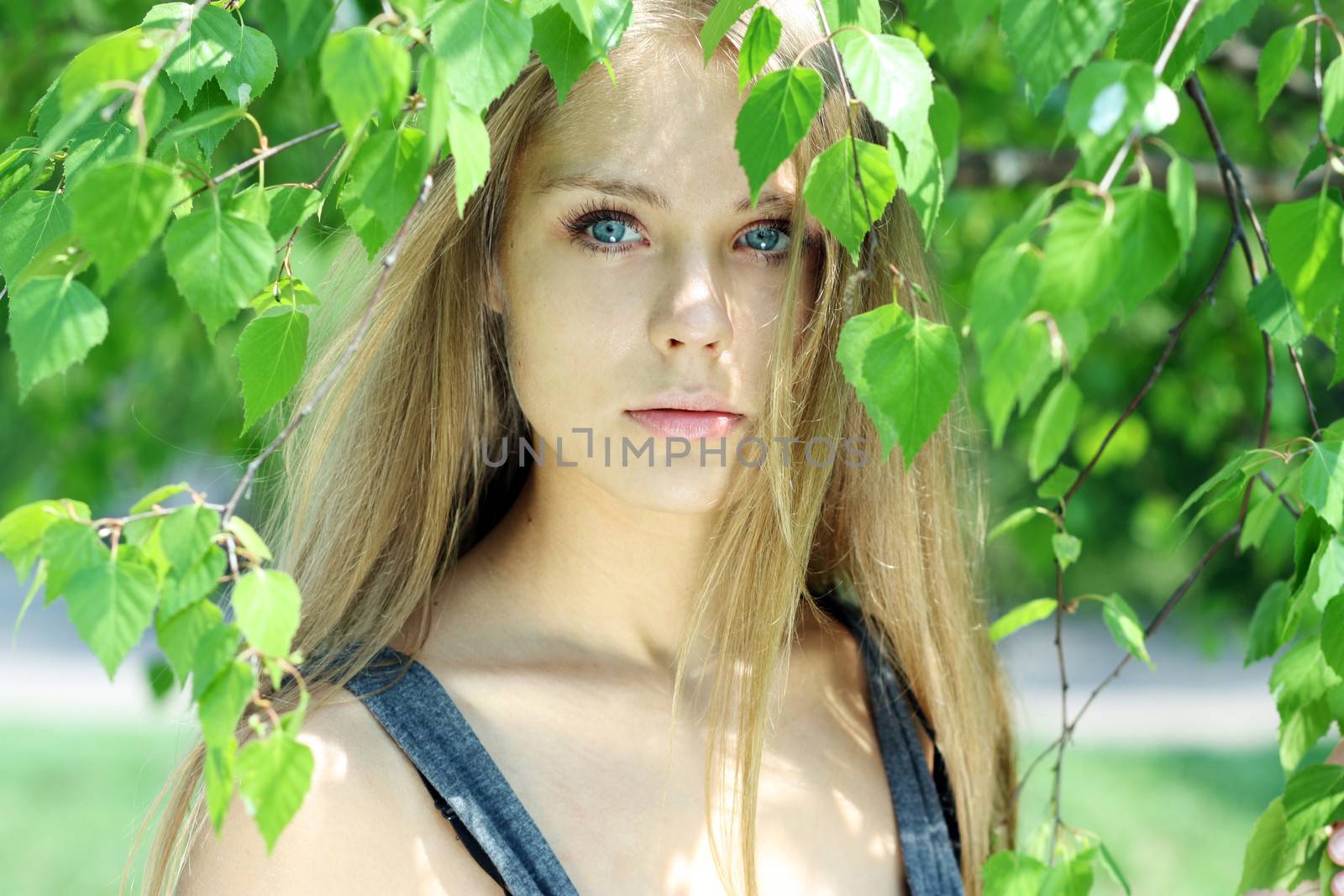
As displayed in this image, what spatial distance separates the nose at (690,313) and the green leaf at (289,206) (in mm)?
499

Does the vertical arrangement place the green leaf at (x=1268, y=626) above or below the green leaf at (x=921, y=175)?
below

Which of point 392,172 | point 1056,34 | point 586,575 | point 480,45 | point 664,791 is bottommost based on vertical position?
point 664,791

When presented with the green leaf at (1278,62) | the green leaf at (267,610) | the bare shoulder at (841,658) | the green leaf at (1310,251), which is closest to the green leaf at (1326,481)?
the green leaf at (1310,251)

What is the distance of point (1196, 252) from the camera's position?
3.31 metres

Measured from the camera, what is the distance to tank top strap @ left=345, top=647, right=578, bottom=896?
1.55 metres

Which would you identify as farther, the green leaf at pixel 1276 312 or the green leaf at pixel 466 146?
the green leaf at pixel 1276 312

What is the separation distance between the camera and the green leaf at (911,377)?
1.00 meters

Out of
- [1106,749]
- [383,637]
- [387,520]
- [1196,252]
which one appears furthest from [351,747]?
[1106,749]

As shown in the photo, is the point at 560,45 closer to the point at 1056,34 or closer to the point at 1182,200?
the point at 1056,34

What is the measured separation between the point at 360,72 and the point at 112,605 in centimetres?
38

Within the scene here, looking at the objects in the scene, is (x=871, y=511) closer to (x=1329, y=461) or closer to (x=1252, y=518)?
(x=1252, y=518)

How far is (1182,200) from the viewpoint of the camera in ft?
2.73

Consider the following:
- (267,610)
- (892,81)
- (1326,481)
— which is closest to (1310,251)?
(1326,481)

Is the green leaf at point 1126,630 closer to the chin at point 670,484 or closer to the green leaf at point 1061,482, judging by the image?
the green leaf at point 1061,482
